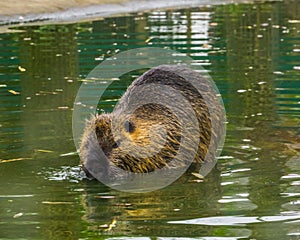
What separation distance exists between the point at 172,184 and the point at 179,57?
24.4ft

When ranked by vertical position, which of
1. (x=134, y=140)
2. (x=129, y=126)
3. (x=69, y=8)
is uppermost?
(x=129, y=126)

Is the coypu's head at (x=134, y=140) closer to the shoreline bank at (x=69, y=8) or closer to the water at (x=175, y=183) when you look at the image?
the water at (x=175, y=183)

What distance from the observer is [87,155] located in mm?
7430

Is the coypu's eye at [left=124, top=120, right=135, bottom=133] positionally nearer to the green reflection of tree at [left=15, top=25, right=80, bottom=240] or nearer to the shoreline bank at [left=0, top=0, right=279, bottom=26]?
the green reflection of tree at [left=15, top=25, right=80, bottom=240]

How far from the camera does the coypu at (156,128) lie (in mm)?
7551

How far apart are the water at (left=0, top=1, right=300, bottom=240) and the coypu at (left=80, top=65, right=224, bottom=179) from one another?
9.6 inches

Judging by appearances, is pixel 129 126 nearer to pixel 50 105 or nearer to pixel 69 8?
pixel 50 105

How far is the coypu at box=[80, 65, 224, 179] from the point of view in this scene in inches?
297

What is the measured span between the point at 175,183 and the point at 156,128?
511 mm

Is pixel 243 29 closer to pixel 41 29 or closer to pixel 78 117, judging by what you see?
pixel 41 29

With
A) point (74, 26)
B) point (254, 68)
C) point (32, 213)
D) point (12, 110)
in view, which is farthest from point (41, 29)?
point (32, 213)

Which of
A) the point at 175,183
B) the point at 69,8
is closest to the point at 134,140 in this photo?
the point at 175,183

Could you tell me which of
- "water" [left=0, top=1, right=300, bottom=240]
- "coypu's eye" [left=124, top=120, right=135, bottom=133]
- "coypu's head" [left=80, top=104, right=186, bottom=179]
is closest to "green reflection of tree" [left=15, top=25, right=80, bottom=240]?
"water" [left=0, top=1, right=300, bottom=240]

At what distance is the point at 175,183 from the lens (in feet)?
25.7
